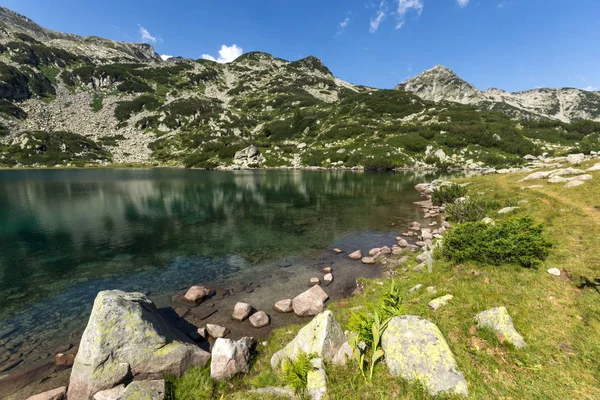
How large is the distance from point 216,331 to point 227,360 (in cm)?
358

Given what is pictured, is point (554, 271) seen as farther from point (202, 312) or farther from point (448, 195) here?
point (448, 195)

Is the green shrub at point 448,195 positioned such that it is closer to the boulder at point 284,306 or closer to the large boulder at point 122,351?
the boulder at point 284,306

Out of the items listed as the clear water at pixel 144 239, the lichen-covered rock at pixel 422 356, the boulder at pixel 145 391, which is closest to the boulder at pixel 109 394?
the boulder at pixel 145 391

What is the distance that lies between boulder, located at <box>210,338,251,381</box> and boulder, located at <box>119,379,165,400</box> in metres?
1.75

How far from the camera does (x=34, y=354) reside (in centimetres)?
1192

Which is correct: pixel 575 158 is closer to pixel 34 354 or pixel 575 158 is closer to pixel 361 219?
pixel 361 219

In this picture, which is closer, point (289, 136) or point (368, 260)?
point (368, 260)

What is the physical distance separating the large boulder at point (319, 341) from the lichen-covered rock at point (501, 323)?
4674 millimetres

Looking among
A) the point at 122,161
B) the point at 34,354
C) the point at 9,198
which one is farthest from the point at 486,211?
the point at 122,161

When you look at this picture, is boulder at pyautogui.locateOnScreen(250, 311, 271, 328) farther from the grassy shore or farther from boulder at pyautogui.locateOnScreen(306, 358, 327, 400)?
boulder at pyautogui.locateOnScreen(306, 358, 327, 400)

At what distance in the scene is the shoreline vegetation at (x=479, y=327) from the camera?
23.3 feet

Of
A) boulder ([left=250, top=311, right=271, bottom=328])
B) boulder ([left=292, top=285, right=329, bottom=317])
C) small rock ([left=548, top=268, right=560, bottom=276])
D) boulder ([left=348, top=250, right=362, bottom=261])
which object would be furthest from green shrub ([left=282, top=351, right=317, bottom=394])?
boulder ([left=348, top=250, right=362, bottom=261])

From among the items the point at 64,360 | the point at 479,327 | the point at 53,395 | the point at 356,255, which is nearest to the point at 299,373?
the point at 479,327

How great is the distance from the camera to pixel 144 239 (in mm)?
28562
